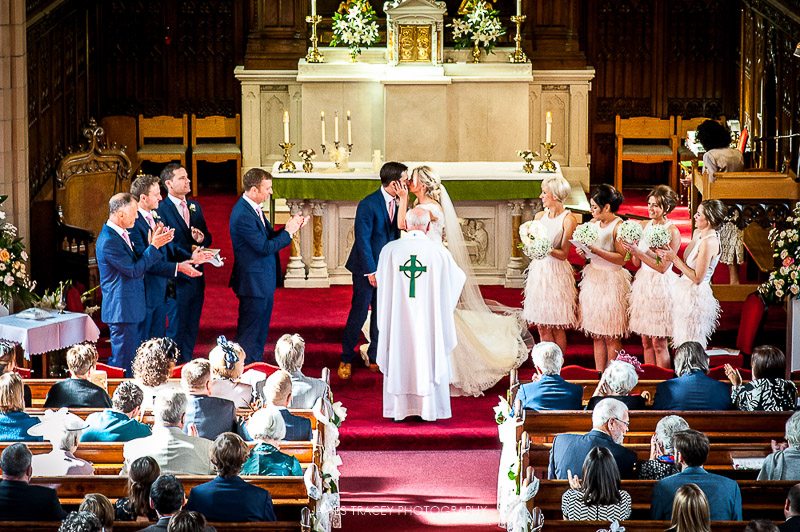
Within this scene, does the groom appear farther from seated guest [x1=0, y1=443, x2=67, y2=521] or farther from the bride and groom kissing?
seated guest [x1=0, y1=443, x2=67, y2=521]

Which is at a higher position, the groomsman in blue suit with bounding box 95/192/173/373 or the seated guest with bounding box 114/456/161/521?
the groomsman in blue suit with bounding box 95/192/173/373

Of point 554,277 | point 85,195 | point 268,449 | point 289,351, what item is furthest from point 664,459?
point 85,195

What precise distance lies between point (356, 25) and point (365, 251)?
17.8 feet

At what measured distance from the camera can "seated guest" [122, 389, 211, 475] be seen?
720cm

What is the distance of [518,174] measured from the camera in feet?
42.1

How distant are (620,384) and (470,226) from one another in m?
4.84

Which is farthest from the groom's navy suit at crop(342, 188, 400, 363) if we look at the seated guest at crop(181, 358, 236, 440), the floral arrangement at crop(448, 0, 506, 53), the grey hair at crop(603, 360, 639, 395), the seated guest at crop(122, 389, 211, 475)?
the floral arrangement at crop(448, 0, 506, 53)

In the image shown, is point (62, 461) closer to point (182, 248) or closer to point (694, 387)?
point (182, 248)

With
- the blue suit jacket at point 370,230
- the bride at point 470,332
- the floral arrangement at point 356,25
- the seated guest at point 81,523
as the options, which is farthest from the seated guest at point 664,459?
the floral arrangement at point 356,25

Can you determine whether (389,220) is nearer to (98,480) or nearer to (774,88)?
(98,480)

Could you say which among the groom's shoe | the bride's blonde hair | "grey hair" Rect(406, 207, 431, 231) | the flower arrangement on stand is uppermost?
the flower arrangement on stand

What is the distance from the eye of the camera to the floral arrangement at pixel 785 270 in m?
10.4

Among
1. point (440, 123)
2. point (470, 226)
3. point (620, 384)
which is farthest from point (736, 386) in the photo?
point (440, 123)

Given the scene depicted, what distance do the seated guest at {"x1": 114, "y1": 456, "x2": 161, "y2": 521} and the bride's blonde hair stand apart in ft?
13.8
